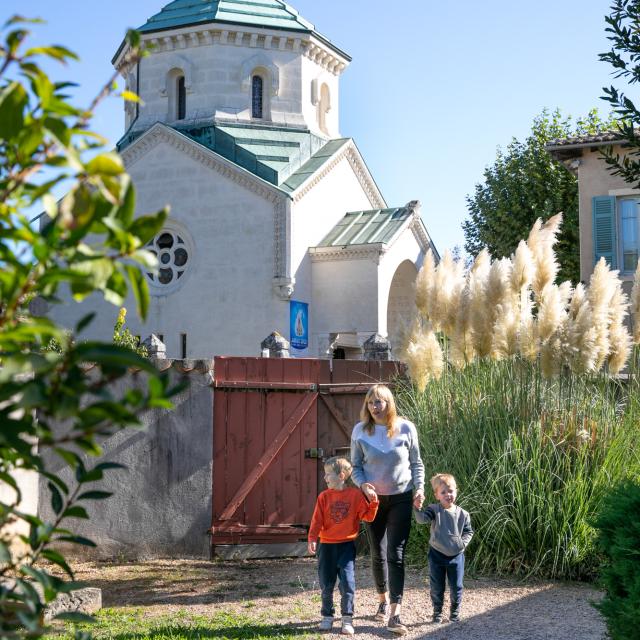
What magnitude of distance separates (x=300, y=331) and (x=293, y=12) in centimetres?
1064

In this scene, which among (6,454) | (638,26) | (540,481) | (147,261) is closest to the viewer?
(147,261)

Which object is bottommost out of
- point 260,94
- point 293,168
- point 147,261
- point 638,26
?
point 147,261

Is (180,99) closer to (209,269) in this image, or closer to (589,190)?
(209,269)

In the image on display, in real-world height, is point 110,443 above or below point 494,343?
below

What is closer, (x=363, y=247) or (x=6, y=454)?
(x=6, y=454)

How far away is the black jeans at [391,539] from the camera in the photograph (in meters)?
6.35

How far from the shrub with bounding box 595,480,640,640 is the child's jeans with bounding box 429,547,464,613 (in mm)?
1613

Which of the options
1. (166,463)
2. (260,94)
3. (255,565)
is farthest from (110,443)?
(260,94)

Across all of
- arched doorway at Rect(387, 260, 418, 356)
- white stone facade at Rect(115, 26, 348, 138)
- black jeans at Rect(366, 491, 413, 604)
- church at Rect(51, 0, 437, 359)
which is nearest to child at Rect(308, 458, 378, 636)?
black jeans at Rect(366, 491, 413, 604)

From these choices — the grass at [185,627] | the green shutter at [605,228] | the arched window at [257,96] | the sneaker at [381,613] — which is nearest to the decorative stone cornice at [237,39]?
the arched window at [257,96]

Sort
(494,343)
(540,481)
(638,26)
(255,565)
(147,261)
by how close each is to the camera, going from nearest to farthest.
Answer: (147,261)
(638,26)
(540,481)
(494,343)
(255,565)

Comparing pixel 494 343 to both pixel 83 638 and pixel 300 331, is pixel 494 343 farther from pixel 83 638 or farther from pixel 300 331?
pixel 300 331

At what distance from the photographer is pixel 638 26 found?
5801 mm

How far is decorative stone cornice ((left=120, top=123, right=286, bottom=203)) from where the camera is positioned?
84.1ft
